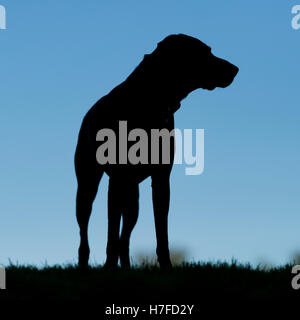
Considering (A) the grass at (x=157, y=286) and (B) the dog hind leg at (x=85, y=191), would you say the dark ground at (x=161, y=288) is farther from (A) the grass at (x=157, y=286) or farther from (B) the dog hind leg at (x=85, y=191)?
(B) the dog hind leg at (x=85, y=191)

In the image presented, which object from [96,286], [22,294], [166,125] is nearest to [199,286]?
[96,286]

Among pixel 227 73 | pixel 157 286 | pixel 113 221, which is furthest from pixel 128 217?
pixel 227 73

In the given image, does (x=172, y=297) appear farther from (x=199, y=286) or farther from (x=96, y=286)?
(x=96, y=286)

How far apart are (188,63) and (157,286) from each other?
240 centimetres

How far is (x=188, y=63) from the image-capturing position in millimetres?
7473

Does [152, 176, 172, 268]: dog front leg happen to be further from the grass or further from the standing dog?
the grass

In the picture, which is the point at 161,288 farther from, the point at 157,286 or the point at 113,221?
the point at 113,221

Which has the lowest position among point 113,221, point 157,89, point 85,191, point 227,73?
point 113,221

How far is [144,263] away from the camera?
7203 mm

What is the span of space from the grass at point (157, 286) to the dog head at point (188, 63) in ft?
6.13

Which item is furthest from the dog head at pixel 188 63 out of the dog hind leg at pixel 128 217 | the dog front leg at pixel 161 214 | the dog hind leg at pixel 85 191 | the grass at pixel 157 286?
the grass at pixel 157 286

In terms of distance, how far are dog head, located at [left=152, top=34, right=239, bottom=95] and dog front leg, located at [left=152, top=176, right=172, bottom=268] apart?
3.16 feet

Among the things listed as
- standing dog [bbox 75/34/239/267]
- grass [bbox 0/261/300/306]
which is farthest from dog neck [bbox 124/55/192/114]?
grass [bbox 0/261/300/306]
